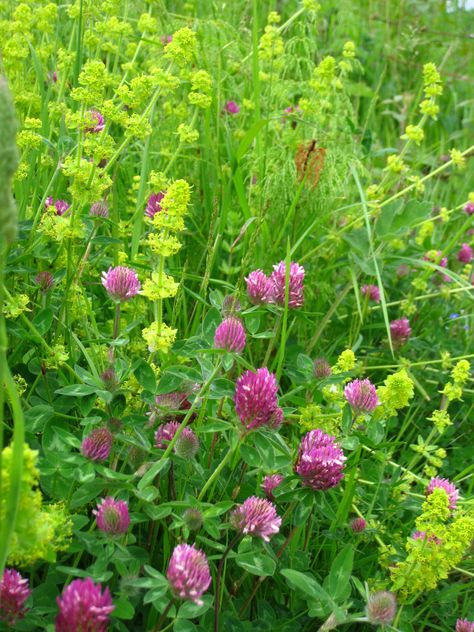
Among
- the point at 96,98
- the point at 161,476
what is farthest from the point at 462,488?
the point at 96,98

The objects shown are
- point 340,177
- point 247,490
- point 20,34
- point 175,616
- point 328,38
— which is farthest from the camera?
point 328,38

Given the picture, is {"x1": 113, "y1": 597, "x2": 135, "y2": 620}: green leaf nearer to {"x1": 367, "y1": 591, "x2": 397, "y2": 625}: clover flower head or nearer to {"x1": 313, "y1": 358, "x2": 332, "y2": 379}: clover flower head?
{"x1": 367, "y1": 591, "x2": 397, "y2": 625}: clover flower head

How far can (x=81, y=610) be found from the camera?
Result: 1144 mm

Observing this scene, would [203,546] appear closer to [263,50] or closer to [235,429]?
[235,429]

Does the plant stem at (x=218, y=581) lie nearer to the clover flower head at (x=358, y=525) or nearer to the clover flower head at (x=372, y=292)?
the clover flower head at (x=358, y=525)

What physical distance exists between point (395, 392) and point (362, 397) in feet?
0.23

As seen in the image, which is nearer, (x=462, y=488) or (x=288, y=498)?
(x=288, y=498)

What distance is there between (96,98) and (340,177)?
112 centimetres

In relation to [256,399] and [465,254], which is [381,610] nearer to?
[256,399]

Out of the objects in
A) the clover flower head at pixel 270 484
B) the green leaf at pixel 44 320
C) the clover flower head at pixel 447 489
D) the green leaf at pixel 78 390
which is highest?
the green leaf at pixel 44 320

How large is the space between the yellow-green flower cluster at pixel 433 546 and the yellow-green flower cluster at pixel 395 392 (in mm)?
195

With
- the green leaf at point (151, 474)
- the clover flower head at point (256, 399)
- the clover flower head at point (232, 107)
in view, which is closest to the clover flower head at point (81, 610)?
the green leaf at point (151, 474)

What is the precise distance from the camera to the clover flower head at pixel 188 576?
1.23m

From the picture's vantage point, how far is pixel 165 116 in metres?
2.92
